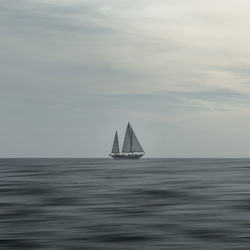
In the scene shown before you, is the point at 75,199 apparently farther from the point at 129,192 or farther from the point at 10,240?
the point at 10,240

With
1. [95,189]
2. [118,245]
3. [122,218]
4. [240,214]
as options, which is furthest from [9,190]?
[118,245]

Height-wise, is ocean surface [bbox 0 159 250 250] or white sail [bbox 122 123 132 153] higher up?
white sail [bbox 122 123 132 153]

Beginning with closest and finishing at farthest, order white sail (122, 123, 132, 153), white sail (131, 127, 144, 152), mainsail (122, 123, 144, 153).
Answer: white sail (122, 123, 132, 153) → mainsail (122, 123, 144, 153) → white sail (131, 127, 144, 152)

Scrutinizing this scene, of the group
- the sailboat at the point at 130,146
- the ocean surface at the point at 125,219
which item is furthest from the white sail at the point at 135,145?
the ocean surface at the point at 125,219

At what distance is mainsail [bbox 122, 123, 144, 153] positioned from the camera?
19254 cm

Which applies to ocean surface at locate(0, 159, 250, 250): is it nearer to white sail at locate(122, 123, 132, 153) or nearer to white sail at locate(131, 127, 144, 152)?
white sail at locate(122, 123, 132, 153)

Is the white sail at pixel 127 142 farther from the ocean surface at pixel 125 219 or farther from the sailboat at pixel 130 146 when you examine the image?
the ocean surface at pixel 125 219

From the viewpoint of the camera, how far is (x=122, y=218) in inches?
888

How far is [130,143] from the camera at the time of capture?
195 m

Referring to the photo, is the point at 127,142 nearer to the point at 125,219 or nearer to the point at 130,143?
the point at 130,143

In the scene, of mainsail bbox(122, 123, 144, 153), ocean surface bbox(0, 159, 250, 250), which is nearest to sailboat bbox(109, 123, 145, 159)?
mainsail bbox(122, 123, 144, 153)

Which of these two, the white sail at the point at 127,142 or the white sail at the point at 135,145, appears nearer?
the white sail at the point at 127,142

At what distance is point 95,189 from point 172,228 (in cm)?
1668

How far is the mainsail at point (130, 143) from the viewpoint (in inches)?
7580
